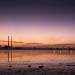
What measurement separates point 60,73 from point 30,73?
2825 millimetres

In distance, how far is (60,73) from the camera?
2394cm

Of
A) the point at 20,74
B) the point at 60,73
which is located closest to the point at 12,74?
the point at 20,74

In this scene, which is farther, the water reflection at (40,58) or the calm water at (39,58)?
the water reflection at (40,58)

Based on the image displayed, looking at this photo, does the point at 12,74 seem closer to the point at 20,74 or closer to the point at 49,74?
the point at 20,74

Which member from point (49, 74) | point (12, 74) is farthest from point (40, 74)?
point (12, 74)

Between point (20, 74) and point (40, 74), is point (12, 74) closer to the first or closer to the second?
point (20, 74)

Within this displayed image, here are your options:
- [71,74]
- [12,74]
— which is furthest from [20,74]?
[71,74]

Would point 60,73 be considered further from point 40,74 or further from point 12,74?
point 12,74

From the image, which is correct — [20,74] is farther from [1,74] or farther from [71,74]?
[71,74]

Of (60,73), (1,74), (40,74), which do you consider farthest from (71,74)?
(1,74)

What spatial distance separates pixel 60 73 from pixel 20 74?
384 centimetres

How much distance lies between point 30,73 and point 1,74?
9.38 feet

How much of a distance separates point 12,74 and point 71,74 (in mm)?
5407

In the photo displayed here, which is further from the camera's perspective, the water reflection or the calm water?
the water reflection
